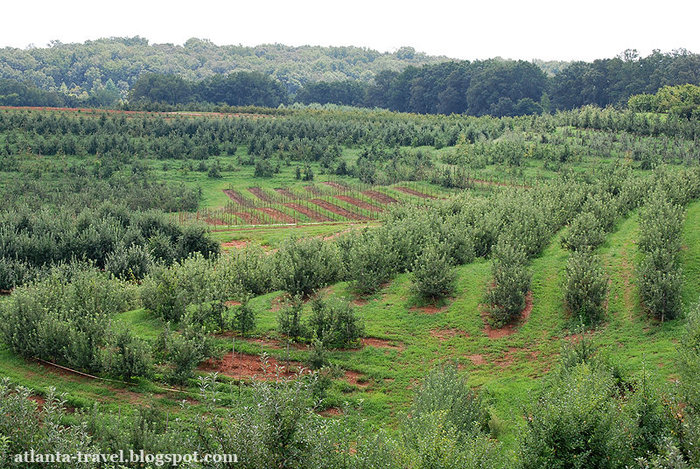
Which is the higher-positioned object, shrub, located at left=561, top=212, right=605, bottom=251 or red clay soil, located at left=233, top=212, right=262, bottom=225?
shrub, located at left=561, top=212, right=605, bottom=251

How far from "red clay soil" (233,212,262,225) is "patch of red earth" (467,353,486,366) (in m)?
26.0

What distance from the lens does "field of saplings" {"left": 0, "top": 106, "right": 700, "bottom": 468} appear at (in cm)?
892

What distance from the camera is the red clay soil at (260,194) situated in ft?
158

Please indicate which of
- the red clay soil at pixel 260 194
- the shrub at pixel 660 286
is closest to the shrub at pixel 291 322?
the shrub at pixel 660 286

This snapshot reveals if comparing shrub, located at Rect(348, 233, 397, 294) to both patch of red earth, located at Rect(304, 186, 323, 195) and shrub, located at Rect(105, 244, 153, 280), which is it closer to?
shrub, located at Rect(105, 244, 153, 280)

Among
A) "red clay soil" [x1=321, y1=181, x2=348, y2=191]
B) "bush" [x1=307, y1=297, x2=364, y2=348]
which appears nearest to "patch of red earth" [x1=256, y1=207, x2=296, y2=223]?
"red clay soil" [x1=321, y1=181, x2=348, y2=191]

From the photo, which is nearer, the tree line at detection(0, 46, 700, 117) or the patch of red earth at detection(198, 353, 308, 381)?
the patch of red earth at detection(198, 353, 308, 381)

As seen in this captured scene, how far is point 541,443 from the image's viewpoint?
889 centimetres

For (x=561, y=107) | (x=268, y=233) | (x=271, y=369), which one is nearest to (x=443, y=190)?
(x=268, y=233)

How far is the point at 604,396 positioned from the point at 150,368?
10797mm

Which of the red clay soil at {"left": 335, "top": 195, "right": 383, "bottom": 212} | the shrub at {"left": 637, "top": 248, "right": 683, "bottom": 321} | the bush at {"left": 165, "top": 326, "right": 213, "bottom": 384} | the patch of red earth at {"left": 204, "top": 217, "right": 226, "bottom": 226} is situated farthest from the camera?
the red clay soil at {"left": 335, "top": 195, "right": 383, "bottom": 212}

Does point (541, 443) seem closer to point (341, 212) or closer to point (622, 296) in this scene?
point (622, 296)

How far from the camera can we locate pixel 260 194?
4975cm

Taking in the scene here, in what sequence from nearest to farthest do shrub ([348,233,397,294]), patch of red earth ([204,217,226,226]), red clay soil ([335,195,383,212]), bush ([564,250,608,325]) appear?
bush ([564,250,608,325]), shrub ([348,233,397,294]), patch of red earth ([204,217,226,226]), red clay soil ([335,195,383,212])
